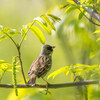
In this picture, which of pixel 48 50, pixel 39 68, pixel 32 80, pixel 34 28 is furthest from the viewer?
pixel 48 50

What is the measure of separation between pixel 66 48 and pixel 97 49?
2320 mm

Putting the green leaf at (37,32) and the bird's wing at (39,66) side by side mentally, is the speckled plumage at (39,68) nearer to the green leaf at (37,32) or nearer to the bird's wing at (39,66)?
the bird's wing at (39,66)

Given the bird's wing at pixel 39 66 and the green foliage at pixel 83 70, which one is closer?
the green foliage at pixel 83 70

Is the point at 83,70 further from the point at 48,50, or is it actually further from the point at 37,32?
the point at 48,50

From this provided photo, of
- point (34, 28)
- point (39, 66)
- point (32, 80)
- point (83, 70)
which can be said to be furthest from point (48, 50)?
point (34, 28)

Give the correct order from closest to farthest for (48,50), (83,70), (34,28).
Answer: (34,28)
(83,70)
(48,50)

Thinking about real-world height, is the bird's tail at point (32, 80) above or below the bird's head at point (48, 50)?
below

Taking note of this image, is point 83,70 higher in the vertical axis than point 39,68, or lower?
higher

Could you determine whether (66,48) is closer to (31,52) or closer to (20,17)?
(31,52)

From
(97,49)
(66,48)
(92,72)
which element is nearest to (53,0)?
(66,48)

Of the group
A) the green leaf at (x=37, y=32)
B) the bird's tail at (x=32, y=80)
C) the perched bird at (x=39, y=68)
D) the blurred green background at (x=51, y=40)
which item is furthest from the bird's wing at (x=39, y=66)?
the green leaf at (x=37, y=32)

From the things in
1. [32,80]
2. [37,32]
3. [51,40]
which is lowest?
[32,80]

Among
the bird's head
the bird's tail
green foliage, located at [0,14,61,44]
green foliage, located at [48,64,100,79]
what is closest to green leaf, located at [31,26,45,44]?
green foliage, located at [0,14,61,44]

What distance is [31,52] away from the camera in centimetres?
884
